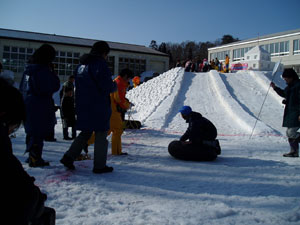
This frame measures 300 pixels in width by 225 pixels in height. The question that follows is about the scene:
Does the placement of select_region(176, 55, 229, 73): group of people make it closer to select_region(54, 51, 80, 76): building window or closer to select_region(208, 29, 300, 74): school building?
select_region(208, 29, 300, 74): school building

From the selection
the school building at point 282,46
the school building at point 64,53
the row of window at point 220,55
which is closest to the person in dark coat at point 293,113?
the school building at point 64,53

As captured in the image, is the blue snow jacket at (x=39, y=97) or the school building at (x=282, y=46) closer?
the blue snow jacket at (x=39, y=97)

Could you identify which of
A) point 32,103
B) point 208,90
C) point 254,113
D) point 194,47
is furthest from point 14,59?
point 194,47

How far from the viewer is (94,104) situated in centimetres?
353

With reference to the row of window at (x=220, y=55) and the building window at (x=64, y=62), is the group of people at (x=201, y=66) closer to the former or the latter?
the building window at (x=64, y=62)

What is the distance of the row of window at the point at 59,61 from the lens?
93.6 ft

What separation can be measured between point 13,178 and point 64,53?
1309 inches

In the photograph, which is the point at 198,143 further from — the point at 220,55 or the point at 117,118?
the point at 220,55

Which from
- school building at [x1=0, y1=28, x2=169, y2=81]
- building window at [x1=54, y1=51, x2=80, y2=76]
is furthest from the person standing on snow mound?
building window at [x1=54, y1=51, x2=80, y2=76]

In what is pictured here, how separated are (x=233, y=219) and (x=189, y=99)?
10.8 meters

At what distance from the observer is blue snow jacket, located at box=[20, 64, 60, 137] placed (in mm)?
3734

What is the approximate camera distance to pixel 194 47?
73.4 m

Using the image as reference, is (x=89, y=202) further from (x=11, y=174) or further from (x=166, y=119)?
(x=166, y=119)

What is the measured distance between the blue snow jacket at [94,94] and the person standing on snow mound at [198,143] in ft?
5.50
